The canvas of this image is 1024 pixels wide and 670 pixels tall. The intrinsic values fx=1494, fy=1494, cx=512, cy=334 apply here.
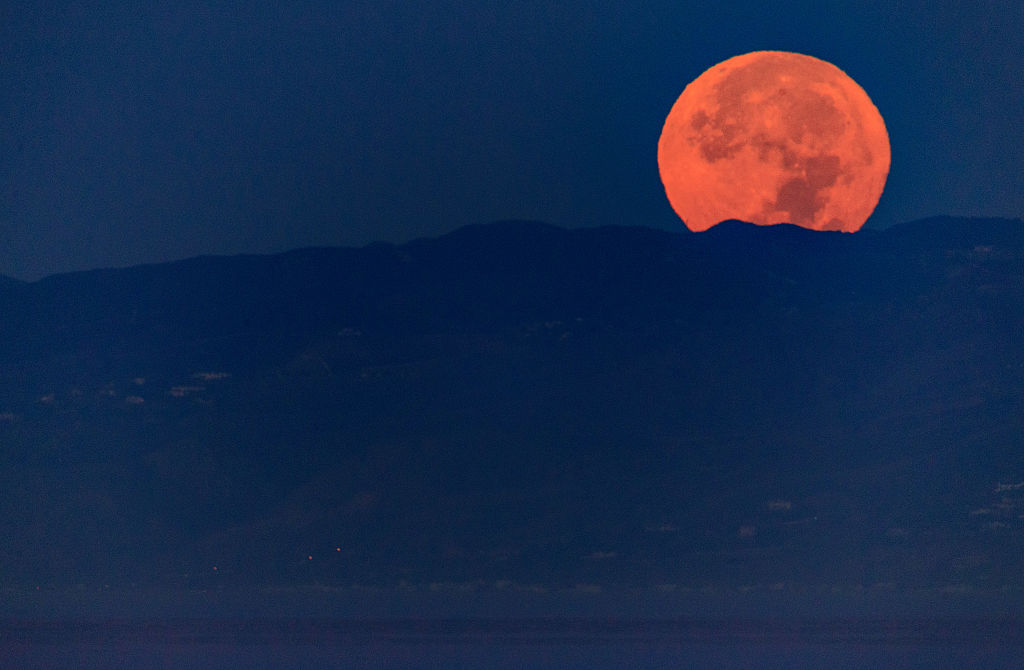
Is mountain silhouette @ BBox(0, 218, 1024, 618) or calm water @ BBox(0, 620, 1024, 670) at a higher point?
mountain silhouette @ BBox(0, 218, 1024, 618)

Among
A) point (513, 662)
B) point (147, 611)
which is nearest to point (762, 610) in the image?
point (513, 662)

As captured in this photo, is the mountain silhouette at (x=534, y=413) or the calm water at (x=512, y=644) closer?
the calm water at (x=512, y=644)

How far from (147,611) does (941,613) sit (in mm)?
21910

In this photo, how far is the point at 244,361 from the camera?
305 ft

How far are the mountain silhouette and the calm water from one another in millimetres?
18096

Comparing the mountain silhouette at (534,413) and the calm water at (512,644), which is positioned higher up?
the mountain silhouette at (534,413)

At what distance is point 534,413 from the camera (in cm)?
7919

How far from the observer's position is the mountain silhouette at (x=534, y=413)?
60.9 metres

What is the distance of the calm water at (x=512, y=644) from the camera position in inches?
1150

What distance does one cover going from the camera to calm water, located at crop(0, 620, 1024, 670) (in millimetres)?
29219

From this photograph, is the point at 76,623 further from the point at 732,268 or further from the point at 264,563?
the point at 732,268

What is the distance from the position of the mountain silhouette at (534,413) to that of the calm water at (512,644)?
18.1 metres

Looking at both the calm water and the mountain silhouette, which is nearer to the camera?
the calm water

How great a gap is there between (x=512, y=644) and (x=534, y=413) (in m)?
46.7
